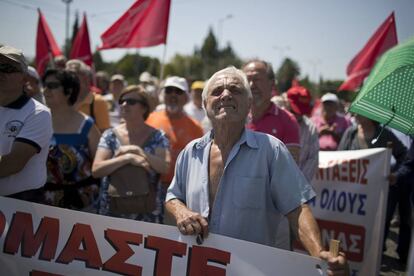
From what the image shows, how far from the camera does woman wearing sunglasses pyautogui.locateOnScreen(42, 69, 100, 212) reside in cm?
343

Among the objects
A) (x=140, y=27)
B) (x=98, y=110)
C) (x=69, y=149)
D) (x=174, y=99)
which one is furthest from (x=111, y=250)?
(x=140, y=27)

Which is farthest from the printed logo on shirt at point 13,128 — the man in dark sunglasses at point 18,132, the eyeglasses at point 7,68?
the eyeglasses at point 7,68

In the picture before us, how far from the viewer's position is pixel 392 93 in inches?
76.8

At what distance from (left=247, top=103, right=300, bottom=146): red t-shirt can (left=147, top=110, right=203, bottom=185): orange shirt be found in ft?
4.70

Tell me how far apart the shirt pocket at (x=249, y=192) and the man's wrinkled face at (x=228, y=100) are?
0.35 m

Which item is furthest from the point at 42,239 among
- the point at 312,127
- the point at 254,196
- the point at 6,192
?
the point at 312,127

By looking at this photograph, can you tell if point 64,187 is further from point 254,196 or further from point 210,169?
point 254,196

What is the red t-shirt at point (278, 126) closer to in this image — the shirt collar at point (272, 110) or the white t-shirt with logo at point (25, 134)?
the shirt collar at point (272, 110)

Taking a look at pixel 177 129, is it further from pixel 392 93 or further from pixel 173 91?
pixel 392 93

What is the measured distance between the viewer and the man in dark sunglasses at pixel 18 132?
2.52 meters

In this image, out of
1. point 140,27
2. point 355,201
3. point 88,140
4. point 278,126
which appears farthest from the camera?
point 140,27

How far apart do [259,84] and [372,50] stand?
14.4 feet

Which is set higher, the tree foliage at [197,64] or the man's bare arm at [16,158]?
the tree foliage at [197,64]

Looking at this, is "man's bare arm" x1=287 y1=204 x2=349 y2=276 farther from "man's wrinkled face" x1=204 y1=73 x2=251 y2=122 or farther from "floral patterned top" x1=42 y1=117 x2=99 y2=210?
"floral patterned top" x1=42 y1=117 x2=99 y2=210
